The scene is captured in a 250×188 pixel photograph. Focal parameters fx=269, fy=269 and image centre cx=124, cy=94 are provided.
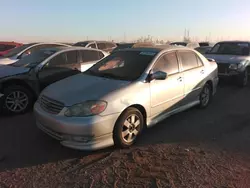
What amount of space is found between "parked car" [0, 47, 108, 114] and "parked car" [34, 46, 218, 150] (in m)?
1.69

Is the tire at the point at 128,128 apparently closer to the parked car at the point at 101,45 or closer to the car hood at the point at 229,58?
the car hood at the point at 229,58

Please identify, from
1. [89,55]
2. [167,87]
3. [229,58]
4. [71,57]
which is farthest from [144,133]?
[229,58]

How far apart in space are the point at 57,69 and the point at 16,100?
1330 millimetres

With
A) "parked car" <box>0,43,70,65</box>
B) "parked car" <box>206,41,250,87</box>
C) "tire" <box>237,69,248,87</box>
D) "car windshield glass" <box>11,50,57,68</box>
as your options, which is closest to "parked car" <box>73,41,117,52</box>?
"parked car" <box>0,43,70,65</box>

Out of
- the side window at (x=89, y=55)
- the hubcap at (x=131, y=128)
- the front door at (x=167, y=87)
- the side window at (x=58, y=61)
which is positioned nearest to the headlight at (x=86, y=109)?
the hubcap at (x=131, y=128)

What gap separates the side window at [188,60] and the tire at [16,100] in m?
3.58

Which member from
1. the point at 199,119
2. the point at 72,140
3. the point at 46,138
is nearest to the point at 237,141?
the point at 199,119

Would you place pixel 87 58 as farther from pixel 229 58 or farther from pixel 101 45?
pixel 101 45

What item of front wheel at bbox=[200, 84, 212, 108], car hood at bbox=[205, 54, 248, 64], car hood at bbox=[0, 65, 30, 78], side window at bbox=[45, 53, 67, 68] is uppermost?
side window at bbox=[45, 53, 67, 68]

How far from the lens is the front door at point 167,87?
4.75 meters

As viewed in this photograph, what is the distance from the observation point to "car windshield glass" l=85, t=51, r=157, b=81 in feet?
15.8

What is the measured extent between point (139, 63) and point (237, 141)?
7.24 ft

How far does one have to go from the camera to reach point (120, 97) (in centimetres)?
416

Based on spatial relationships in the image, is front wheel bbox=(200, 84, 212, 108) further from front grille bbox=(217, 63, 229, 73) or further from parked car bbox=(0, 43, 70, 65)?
parked car bbox=(0, 43, 70, 65)
